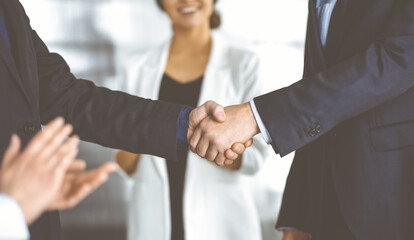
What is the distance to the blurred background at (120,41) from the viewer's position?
2830mm

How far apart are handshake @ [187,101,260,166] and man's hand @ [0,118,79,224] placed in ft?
2.41

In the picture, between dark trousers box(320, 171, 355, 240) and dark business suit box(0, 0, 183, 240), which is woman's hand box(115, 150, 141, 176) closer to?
dark business suit box(0, 0, 183, 240)

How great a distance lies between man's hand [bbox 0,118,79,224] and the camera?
2.58 feet

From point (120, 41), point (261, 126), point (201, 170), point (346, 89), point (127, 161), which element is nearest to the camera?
point (346, 89)

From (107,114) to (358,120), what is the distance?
0.76 meters

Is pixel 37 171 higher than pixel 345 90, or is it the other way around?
pixel 345 90

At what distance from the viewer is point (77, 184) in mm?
896

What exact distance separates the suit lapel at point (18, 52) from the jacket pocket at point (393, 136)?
0.86 m

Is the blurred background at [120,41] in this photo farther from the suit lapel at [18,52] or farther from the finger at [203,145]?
the suit lapel at [18,52]

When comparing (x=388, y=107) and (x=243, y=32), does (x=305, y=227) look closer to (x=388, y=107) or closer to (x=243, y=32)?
(x=388, y=107)

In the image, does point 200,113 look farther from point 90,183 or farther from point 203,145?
point 90,183

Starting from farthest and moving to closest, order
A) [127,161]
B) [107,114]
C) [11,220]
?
[127,161] < [107,114] < [11,220]

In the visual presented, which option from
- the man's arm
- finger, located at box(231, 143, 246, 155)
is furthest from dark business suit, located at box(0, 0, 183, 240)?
the man's arm

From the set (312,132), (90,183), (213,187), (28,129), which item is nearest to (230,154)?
(312,132)
